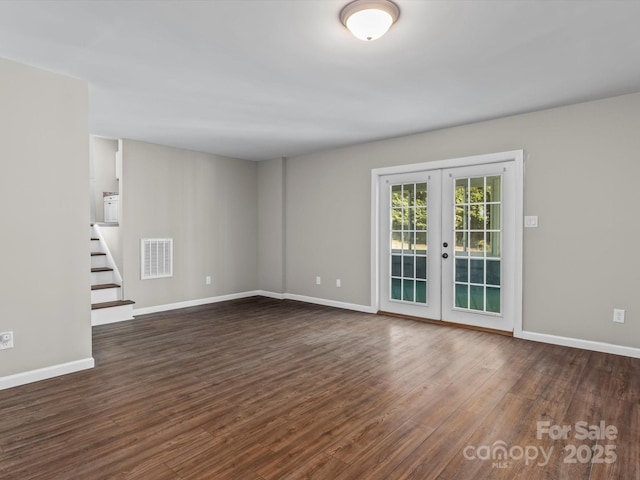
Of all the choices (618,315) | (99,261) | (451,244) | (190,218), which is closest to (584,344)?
(618,315)

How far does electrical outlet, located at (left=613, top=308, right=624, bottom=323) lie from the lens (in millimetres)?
3637

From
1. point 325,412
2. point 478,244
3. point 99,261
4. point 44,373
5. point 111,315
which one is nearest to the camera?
point 325,412

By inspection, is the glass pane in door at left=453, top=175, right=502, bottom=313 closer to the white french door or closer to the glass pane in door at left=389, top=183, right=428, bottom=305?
the white french door

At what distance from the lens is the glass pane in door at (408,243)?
5078mm

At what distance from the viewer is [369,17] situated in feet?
7.23

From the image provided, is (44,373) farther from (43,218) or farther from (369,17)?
(369,17)

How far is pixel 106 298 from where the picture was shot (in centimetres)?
514

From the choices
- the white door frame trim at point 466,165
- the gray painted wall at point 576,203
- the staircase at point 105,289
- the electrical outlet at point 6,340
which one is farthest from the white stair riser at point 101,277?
the gray painted wall at point 576,203

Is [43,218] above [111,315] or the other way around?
above

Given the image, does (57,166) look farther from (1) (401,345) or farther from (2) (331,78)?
(1) (401,345)

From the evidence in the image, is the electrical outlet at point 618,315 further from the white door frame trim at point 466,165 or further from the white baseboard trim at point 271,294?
the white baseboard trim at point 271,294

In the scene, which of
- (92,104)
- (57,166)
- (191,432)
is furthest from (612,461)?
(92,104)

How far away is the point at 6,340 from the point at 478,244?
4.82 m

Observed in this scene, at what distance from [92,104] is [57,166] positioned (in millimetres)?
1093
